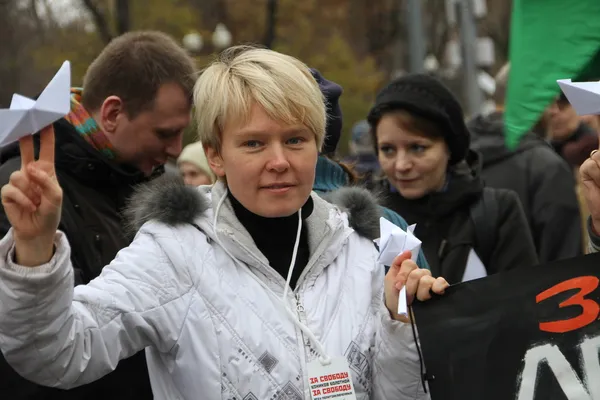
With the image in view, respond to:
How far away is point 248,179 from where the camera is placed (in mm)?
2900

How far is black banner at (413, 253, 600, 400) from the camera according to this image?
9.50 feet

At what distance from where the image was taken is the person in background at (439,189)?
446 centimetres

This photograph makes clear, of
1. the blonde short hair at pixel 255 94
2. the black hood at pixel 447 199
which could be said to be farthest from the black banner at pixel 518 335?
the black hood at pixel 447 199

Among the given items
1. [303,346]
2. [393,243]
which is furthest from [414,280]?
[303,346]

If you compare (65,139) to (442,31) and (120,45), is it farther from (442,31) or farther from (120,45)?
(442,31)

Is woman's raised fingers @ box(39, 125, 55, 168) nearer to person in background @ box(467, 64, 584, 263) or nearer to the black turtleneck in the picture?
the black turtleneck

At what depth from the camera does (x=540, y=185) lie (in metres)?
5.78

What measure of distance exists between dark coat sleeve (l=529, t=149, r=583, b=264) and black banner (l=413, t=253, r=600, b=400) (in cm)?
264

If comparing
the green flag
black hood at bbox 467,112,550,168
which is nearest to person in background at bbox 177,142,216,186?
black hood at bbox 467,112,550,168

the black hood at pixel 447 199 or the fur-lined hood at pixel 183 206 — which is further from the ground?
the fur-lined hood at pixel 183 206

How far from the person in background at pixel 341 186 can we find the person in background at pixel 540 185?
1935 mm

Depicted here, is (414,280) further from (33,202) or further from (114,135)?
(114,135)

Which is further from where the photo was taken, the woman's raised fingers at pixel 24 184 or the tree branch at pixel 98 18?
the tree branch at pixel 98 18

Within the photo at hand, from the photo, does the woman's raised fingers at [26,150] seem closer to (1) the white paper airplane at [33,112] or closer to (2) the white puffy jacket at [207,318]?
(1) the white paper airplane at [33,112]
